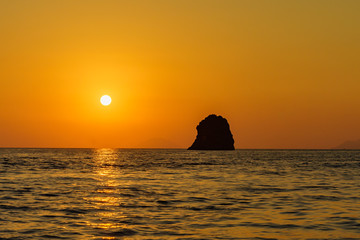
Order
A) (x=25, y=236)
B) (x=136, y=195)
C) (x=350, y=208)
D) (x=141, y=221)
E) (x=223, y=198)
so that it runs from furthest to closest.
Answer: (x=136, y=195) → (x=223, y=198) → (x=350, y=208) → (x=141, y=221) → (x=25, y=236)

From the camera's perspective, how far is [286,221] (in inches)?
888

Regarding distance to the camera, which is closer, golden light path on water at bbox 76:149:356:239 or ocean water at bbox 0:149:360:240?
ocean water at bbox 0:149:360:240

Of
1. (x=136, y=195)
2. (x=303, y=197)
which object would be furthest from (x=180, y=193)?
(x=303, y=197)

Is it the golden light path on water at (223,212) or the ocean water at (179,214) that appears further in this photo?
the golden light path on water at (223,212)

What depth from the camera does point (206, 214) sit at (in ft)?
80.3

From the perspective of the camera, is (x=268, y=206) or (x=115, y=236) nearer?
(x=115, y=236)

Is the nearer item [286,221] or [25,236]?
[25,236]

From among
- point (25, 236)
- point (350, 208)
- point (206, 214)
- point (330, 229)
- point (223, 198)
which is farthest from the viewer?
point (223, 198)

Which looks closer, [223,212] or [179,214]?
[179,214]

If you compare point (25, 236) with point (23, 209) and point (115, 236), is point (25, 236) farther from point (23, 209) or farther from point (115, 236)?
point (23, 209)

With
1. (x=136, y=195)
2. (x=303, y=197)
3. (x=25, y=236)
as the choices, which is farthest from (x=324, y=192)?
(x=25, y=236)

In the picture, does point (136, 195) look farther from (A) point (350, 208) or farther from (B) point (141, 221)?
(A) point (350, 208)

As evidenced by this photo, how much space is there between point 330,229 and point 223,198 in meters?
11.6

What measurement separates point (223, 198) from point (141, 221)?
10414mm
